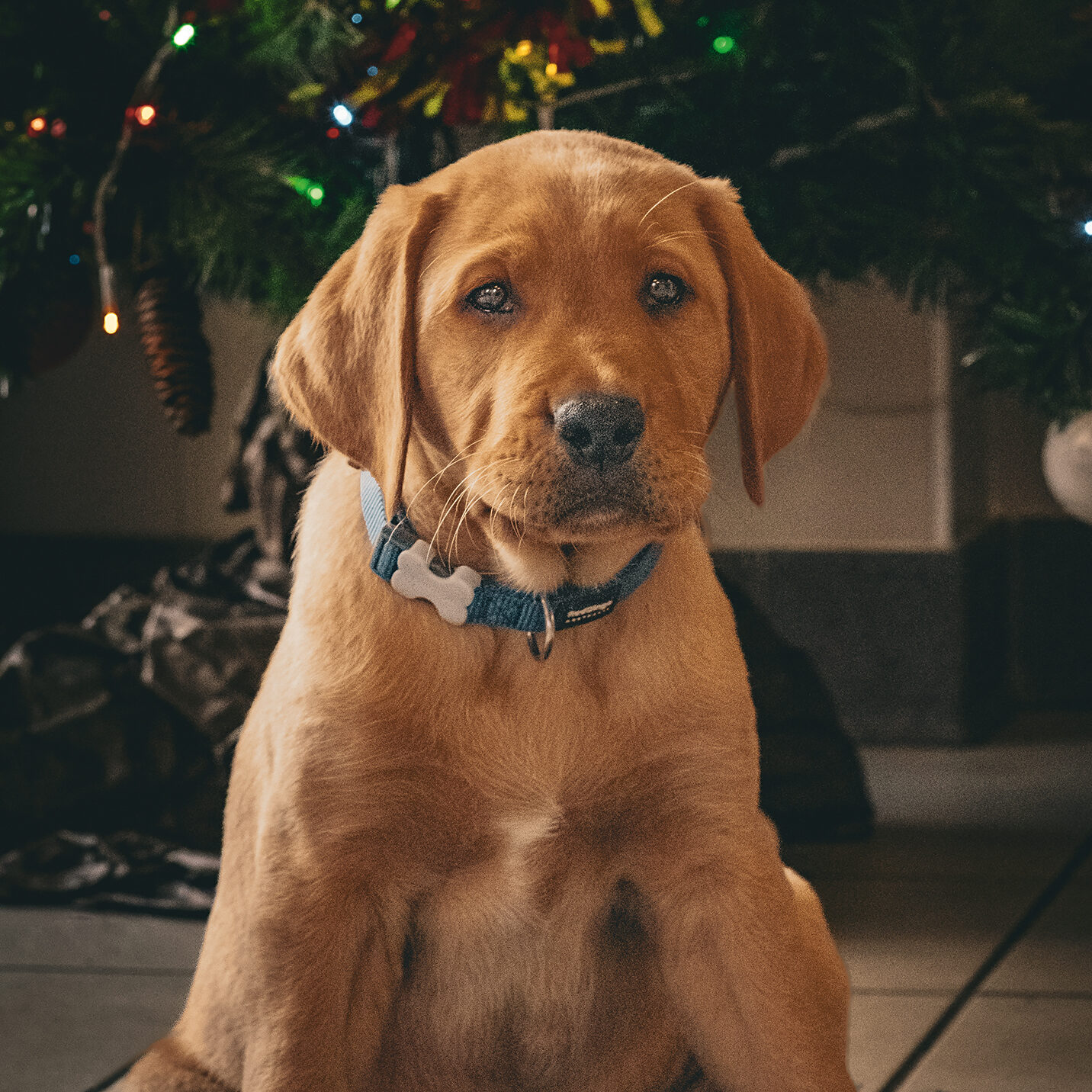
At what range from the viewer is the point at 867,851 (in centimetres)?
292

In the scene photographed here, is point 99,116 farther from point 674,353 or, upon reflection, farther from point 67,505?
point 67,505

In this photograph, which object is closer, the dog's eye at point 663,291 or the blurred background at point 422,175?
the dog's eye at point 663,291

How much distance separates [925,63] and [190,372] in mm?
1309

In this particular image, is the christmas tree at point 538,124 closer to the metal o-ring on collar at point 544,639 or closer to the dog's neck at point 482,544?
the dog's neck at point 482,544

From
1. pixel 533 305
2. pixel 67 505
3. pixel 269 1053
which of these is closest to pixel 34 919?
pixel 269 1053

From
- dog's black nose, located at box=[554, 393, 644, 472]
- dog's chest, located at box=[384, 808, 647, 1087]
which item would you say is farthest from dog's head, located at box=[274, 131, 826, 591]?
dog's chest, located at box=[384, 808, 647, 1087]

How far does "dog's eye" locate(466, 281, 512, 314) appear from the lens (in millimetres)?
1397

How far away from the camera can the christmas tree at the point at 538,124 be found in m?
2.28

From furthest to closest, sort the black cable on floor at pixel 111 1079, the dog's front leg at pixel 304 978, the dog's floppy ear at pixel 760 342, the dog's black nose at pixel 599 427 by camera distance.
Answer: the black cable on floor at pixel 111 1079 → the dog's floppy ear at pixel 760 342 → the dog's front leg at pixel 304 978 → the dog's black nose at pixel 599 427

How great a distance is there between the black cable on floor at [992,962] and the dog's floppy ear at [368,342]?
1140 millimetres

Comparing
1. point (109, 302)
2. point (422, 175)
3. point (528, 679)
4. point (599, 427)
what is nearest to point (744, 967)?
point (528, 679)

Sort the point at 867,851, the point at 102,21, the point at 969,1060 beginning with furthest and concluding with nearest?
the point at 867,851
the point at 102,21
the point at 969,1060

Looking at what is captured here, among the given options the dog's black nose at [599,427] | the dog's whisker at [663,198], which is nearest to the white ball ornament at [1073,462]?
the dog's whisker at [663,198]

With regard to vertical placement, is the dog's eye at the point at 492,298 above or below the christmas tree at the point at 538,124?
below
